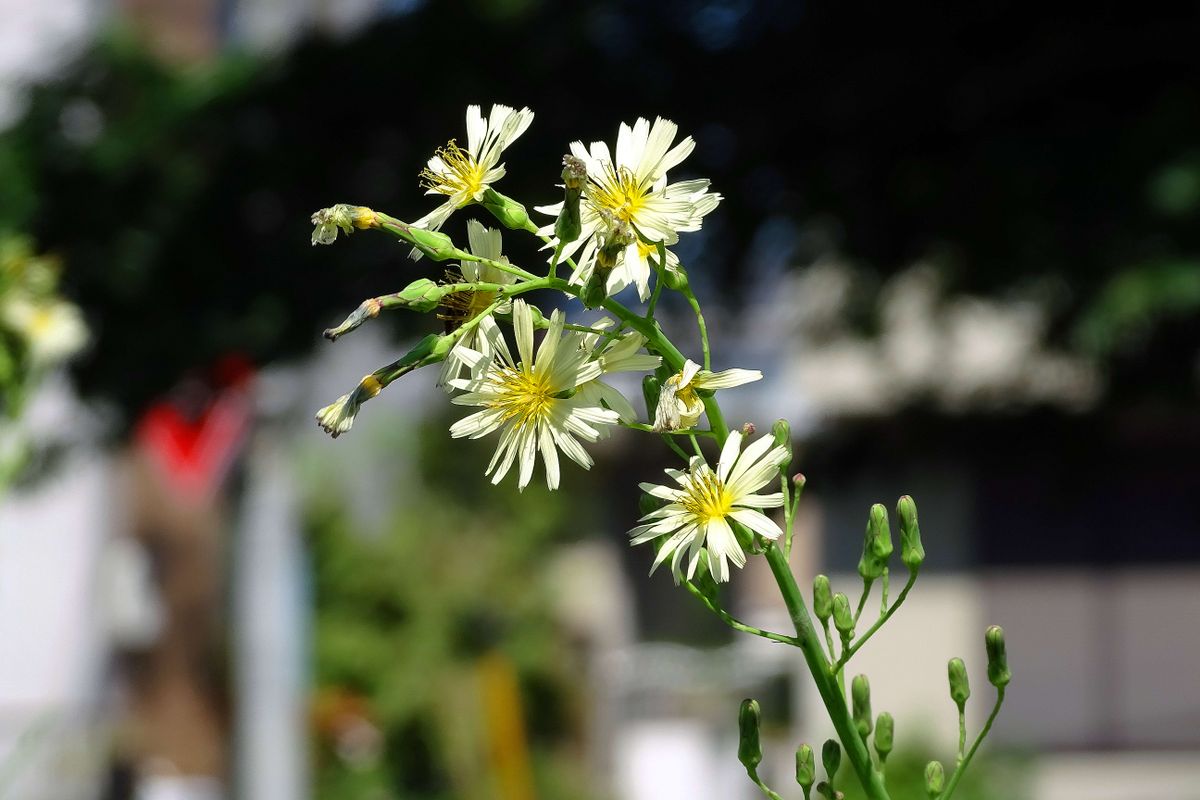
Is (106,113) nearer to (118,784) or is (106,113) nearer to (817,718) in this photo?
(118,784)

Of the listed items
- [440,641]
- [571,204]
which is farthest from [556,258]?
[440,641]

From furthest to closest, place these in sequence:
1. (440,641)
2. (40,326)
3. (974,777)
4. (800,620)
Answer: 1. (440,641)
2. (974,777)
3. (40,326)
4. (800,620)

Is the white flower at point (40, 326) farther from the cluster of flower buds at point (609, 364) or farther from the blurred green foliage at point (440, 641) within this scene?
the blurred green foliage at point (440, 641)

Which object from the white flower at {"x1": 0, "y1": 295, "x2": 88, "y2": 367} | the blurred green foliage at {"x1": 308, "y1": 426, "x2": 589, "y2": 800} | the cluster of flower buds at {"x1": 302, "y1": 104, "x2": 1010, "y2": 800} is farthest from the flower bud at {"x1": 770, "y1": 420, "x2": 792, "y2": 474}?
the blurred green foliage at {"x1": 308, "y1": 426, "x2": 589, "y2": 800}

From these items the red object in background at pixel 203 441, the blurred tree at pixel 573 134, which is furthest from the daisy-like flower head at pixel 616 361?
the red object in background at pixel 203 441

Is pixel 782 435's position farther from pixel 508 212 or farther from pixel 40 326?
pixel 40 326

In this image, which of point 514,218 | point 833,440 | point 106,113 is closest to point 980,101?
point 833,440

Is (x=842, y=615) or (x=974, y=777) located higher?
(x=974, y=777)
